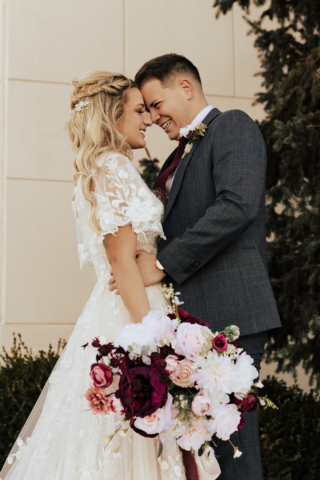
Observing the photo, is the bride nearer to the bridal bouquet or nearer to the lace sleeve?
the lace sleeve

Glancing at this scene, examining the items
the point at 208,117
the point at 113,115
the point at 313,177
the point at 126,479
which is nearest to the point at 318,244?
the point at 313,177

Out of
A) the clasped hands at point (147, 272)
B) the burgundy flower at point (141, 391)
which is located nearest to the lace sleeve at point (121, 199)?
the clasped hands at point (147, 272)

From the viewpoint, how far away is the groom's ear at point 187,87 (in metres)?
3.38

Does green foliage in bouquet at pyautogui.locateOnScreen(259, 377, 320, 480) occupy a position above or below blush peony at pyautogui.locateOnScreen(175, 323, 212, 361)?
below

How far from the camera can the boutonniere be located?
302cm

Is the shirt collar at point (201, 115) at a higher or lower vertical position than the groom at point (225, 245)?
higher

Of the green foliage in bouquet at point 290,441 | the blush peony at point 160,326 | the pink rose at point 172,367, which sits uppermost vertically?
the blush peony at point 160,326

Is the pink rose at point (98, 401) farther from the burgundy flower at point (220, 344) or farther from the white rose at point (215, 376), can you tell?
A: the burgundy flower at point (220, 344)

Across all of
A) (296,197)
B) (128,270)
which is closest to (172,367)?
(128,270)

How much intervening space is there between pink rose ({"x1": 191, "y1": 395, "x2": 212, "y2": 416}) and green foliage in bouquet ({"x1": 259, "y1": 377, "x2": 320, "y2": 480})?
2417 millimetres

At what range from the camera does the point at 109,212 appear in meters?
2.69

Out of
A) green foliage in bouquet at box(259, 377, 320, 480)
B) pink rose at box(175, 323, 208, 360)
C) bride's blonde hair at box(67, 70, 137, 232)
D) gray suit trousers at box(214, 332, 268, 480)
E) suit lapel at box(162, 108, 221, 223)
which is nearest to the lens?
pink rose at box(175, 323, 208, 360)

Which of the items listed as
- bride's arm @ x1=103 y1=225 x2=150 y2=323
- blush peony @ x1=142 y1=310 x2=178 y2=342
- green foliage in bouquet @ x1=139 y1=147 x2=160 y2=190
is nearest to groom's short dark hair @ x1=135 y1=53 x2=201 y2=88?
bride's arm @ x1=103 y1=225 x2=150 y2=323

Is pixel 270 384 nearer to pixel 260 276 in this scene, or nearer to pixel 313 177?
pixel 313 177
